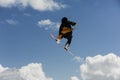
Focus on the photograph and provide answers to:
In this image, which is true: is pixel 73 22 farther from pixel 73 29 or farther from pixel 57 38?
pixel 57 38

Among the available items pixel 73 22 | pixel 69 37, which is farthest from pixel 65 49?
pixel 73 22

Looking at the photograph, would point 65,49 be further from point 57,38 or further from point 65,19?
point 65,19

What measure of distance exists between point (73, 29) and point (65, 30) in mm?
923

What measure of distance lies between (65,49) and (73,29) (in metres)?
3.59

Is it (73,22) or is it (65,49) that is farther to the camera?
(65,49)

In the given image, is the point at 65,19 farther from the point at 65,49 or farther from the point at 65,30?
the point at 65,49

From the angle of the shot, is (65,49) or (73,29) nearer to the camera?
(73,29)

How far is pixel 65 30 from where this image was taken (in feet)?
113

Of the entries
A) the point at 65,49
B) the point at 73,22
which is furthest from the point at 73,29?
the point at 65,49

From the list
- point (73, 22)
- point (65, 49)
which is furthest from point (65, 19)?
point (65, 49)

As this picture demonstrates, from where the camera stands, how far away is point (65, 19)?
34156mm

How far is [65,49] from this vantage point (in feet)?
121

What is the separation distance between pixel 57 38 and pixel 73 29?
2.60 m

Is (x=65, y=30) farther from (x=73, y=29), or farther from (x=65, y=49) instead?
(x=65, y=49)
